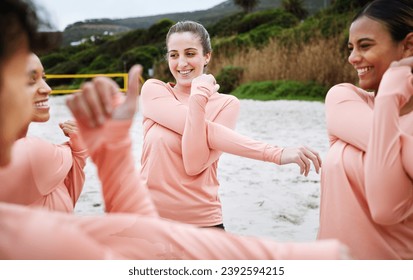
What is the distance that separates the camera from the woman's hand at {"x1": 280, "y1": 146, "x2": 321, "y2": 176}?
5.71 ft

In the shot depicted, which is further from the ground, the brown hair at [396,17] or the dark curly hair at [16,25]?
the dark curly hair at [16,25]

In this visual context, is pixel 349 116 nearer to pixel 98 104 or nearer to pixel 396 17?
pixel 396 17

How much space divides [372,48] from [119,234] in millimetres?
1080

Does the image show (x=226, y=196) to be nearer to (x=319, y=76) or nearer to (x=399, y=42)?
(x=399, y=42)

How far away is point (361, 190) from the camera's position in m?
1.46

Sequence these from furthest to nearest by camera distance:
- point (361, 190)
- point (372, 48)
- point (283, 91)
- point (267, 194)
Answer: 1. point (283, 91)
2. point (267, 194)
3. point (372, 48)
4. point (361, 190)

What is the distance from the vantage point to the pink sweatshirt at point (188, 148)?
1972 mm

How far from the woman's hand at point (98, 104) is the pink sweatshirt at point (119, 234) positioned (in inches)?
0.8

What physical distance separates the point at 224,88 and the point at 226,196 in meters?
11.3

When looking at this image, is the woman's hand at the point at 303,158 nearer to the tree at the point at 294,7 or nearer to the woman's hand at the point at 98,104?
the woman's hand at the point at 98,104

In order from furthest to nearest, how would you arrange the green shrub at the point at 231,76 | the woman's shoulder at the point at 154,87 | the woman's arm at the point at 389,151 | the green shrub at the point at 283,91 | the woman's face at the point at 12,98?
the green shrub at the point at 231,76 < the green shrub at the point at 283,91 < the woman's shoulder at the point at 154,87 < the woman's arm at the point at 389,151 < the woman's face at the point at 12,98

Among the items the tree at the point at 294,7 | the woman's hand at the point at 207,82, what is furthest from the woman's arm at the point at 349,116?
the tree at the point at 294,7

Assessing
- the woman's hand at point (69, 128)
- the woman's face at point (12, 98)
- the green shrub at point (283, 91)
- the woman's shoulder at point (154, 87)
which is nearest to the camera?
the woman's face at point (12, 98)

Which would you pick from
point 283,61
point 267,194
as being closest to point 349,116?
point 267,194
